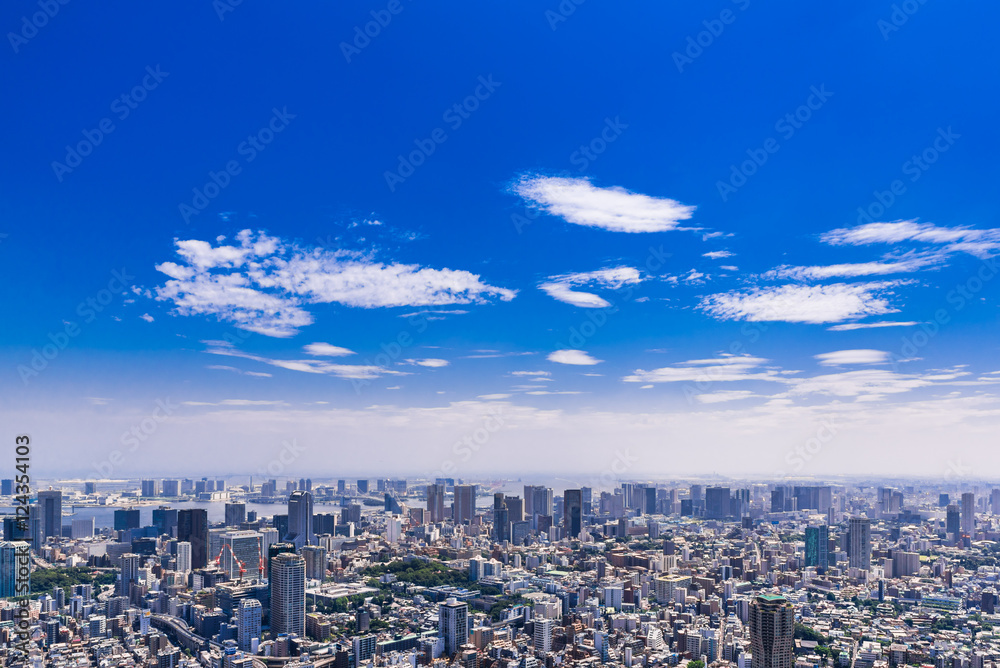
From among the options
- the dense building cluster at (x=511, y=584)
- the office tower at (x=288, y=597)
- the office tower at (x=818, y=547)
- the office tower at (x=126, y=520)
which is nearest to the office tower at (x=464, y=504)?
the dense building cluster at (x=511, y=584)

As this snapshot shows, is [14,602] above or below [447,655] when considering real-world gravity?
above

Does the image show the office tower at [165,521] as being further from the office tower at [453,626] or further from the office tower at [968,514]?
the office tower at [968,514]

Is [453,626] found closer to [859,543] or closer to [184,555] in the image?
[184,555]

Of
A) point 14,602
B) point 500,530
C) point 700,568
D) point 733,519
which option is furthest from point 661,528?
point 14,602

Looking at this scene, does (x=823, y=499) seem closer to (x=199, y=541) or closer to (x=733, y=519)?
(x=733, y=519)

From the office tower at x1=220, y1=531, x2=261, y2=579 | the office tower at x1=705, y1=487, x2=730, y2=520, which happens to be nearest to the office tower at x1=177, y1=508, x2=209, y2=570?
the office tower at x1=220, y1=531, x2=261, y2=579

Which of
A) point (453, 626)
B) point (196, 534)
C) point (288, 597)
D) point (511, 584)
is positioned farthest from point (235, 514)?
point (453, 626)

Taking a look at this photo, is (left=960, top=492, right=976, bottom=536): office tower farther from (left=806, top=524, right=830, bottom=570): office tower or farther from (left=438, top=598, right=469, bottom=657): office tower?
(left=438, top=598, right=469, bottom=657): office tower
